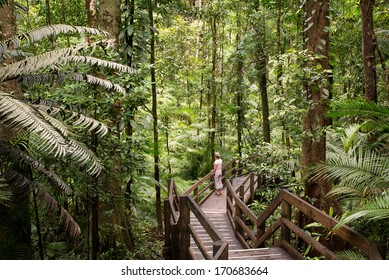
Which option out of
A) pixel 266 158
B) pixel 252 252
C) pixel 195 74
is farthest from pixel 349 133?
pixel 195 74

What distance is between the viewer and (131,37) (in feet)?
23.8

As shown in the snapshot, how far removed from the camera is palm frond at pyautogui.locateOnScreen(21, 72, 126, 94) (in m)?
4.47

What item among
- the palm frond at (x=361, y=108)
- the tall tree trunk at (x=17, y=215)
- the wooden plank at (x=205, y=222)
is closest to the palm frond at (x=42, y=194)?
the tall tree trunk at (x=17, y=215)

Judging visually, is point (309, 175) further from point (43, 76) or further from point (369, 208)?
point (43, 76)

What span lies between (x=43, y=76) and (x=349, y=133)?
4174 mm

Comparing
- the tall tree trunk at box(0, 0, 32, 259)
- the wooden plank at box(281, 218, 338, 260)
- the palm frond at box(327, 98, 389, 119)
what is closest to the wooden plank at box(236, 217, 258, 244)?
the wooden plank at box(281, 218, 338, 260)

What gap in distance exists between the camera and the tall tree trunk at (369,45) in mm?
5504

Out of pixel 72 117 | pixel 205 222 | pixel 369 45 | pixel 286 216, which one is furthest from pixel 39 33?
pixel 369 45

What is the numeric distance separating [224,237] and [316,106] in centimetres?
331

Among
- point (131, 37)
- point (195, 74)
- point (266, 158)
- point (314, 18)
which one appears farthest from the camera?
point (195, 74)

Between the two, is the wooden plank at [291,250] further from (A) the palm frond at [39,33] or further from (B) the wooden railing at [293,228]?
(A) the palm frond at [39,33]

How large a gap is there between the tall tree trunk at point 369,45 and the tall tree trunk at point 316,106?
2.97 feet

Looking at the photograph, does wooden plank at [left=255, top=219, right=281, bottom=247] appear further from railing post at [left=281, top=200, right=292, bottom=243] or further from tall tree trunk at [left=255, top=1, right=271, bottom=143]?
tall tree trunk at [left=255, top=1, right=271, bottom=143]

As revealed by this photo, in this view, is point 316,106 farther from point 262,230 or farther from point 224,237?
point 224,237
